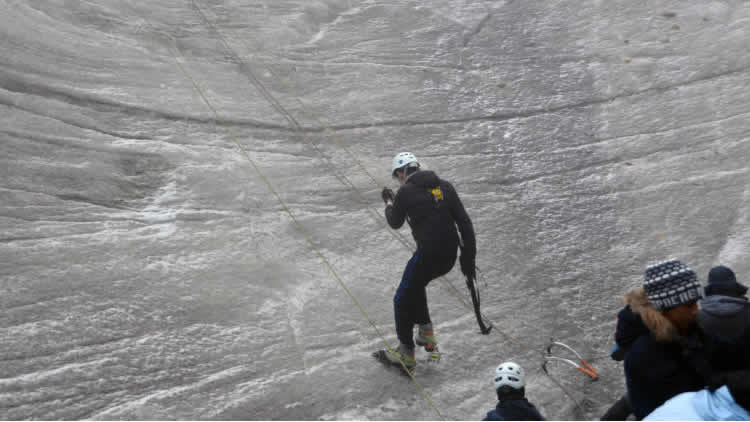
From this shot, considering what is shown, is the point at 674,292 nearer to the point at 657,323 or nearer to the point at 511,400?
the point at 657,323

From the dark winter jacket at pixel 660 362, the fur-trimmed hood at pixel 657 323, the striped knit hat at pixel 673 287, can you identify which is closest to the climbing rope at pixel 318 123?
the dark winter jacket at pixel 660 362

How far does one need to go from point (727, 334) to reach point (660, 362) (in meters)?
0.36

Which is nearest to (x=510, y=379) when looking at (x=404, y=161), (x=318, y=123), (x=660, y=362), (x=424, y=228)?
(x=660, y=362)

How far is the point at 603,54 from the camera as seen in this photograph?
1254 cm

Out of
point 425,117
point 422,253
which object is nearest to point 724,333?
point 422,253

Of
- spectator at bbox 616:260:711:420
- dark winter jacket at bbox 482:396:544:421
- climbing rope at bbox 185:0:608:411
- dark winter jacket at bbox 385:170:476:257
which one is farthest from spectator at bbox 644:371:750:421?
climbing rope at bbox 185:0:608:411

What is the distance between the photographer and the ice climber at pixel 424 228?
592 centimetres

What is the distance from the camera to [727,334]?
3445 mm

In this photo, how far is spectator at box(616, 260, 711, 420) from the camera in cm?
337

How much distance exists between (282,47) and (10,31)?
14.0 ft

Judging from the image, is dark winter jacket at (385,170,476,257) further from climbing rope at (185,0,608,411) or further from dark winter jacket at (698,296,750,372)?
dark winter jacket at (698,296,750,372)

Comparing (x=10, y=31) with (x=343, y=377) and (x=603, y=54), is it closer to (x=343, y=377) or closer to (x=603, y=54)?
(x=343, y=377)

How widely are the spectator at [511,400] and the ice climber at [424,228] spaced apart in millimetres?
1621

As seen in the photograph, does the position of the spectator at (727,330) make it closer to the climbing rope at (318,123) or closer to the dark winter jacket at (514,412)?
the dark winter jacket at (514,412)
